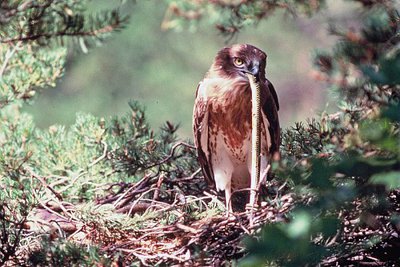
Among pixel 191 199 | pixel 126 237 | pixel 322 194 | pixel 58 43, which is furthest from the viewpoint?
pixel 58 43

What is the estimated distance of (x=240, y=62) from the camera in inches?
135

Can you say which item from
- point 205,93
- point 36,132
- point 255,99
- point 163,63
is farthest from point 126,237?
point 163,63

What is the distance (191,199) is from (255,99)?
1.39 feet

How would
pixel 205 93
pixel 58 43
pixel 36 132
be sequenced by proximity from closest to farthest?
1. pixel 58 43
2. pixel 205 93
3. pixel 36 132

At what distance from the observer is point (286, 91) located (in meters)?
11.4

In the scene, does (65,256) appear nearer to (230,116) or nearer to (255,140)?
(255,140)

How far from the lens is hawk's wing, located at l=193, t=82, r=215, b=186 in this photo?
11.4ft

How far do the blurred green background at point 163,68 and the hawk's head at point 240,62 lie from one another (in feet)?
22.5

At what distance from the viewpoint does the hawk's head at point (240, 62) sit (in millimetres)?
3318

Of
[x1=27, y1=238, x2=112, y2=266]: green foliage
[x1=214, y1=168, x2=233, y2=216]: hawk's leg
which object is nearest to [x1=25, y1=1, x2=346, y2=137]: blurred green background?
[x1=214, y1=168, x2=233, y2=216]: hawk's leg

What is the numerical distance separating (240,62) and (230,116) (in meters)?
0.22

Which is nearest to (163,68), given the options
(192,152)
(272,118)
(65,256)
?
(192,152)

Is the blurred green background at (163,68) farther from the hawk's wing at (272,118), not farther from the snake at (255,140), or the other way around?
the snake at (255,140)

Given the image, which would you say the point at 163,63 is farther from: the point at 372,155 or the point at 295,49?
the point at 372,155
